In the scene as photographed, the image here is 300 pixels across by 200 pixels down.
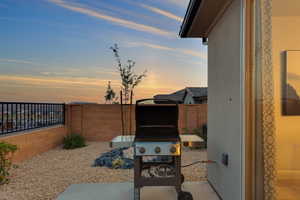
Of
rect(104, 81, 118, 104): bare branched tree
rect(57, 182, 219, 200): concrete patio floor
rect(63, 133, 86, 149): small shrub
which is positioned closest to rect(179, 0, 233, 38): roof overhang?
rect(57, 182, 219, 200): concrete patio floor

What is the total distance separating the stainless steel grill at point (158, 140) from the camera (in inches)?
91.4

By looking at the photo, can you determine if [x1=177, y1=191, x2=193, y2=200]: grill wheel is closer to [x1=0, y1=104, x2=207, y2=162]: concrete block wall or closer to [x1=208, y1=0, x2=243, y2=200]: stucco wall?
[x1=208, y1=0, x2=243, y2=200]: stucco wall

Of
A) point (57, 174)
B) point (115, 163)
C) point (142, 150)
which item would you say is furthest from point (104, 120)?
point (142, 150)

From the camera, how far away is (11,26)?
594cm

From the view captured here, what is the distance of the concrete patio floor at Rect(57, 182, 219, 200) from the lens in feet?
9.17

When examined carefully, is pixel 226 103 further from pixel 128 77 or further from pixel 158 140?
pixel 128 77

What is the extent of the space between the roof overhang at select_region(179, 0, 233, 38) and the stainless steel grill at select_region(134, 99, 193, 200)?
1304 mm

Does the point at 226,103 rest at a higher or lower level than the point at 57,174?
higher

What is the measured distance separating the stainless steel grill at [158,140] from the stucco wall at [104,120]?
5.12m

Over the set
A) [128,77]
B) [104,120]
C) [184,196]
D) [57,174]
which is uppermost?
[128,77]

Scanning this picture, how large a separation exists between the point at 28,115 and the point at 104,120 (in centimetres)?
263

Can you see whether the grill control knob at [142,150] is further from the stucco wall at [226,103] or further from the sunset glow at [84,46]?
the sunset glow at [84,46]

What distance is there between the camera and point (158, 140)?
2320mm

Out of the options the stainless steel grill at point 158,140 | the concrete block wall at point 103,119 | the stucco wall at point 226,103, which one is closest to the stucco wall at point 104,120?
the concrete block wall at point 103,119
